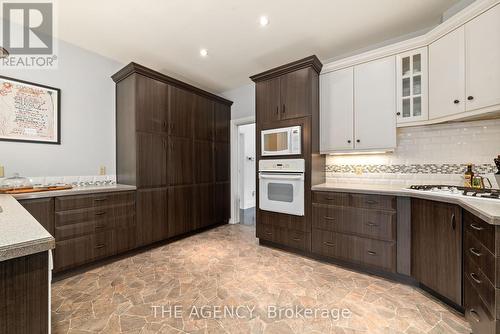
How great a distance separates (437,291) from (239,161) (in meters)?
3.26

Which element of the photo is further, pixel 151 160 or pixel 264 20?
pixel 151 160

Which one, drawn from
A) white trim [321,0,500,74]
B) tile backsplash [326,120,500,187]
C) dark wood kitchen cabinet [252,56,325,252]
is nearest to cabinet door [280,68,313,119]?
dark wood kitchen cabinet [252,56,325,252]

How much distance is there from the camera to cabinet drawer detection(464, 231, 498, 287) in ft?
3.84

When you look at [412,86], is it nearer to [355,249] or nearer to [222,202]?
[355,249]

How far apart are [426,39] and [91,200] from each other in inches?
150

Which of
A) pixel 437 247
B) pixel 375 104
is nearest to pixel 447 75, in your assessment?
pixel 375 104

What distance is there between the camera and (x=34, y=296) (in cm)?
73

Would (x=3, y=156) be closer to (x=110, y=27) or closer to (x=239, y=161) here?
(x=110, y=27)

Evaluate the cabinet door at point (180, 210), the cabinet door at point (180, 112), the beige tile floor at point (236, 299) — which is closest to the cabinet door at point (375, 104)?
the beige tile floor at point (236, 299)

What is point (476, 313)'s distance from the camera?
133cm

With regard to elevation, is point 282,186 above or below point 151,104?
below

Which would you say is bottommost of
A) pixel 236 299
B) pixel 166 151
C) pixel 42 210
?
pixel 236 299

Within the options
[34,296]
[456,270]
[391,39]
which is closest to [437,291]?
[456,270]

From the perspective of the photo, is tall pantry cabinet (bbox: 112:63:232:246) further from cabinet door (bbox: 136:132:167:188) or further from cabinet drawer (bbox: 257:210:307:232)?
cabinet drawer (bbox: 257:210:307:232)
